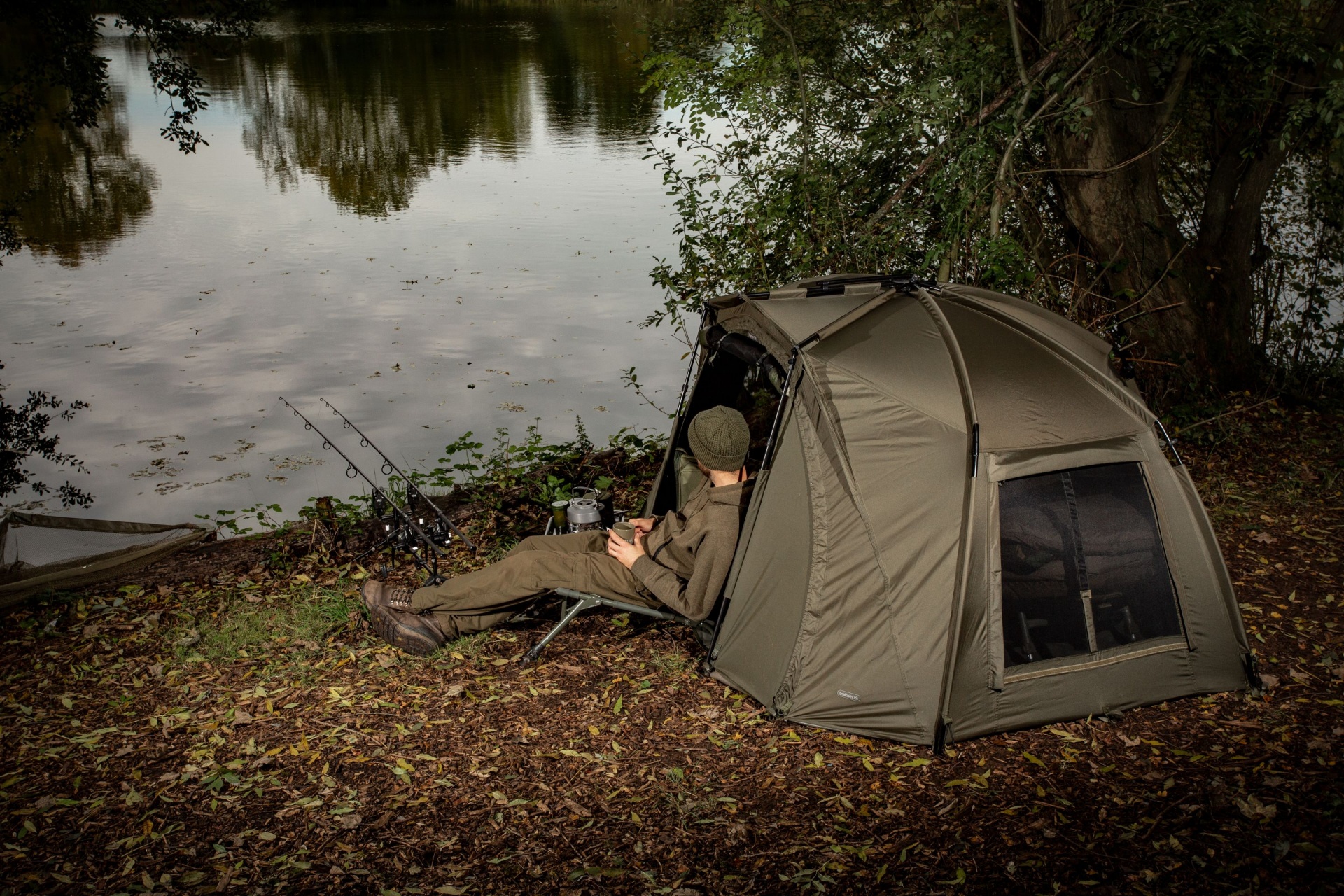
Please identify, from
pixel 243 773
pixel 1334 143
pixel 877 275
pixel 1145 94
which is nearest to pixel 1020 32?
pixel 1145 94

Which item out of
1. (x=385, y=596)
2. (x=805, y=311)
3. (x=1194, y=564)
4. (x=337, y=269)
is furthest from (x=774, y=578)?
(x=337, y=269)

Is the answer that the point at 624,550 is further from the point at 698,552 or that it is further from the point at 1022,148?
the point at 1022,148

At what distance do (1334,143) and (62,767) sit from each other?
769 centimetres

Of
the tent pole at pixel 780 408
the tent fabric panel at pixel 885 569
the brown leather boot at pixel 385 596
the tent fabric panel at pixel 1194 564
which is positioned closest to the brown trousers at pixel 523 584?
the brown leather boot at pixel 385 596

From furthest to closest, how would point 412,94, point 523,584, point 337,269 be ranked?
point 412,94
point 337,269
point 523,584

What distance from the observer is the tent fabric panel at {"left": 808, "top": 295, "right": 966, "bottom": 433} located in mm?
3896

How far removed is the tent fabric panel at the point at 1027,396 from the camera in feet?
12.6

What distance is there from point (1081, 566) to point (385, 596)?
10.3 feet

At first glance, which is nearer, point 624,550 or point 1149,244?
point 624,550

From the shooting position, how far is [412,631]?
4.71m

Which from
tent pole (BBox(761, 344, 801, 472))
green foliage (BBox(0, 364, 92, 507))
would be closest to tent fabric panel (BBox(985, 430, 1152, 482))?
tent pole (BBox(761, 344, 801, 472))

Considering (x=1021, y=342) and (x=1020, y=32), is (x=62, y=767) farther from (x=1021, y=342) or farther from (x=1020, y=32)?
(x=1020, y=32)

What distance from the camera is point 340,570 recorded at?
20.1 feet

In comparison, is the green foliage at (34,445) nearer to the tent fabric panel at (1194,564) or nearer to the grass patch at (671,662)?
the grass patch at (671,662)
